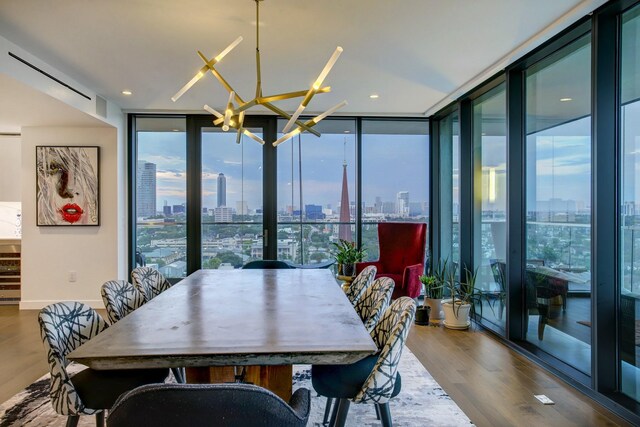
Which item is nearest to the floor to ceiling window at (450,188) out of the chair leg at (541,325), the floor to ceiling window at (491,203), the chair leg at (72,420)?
the floor to ceiling window at (491,203)

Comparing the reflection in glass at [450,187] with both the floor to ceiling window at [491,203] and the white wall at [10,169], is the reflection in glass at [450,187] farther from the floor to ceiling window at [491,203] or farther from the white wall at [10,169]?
the white wall at [10,169]

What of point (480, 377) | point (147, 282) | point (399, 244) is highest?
point (399, 244)

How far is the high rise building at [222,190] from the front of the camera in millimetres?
5512

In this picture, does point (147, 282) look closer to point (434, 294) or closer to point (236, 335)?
point (236, 335)

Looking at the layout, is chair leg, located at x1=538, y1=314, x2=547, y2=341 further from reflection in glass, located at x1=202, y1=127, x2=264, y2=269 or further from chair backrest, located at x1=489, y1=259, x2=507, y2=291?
reflection in glass, located at x1=202, y1=127, x2=264, y2=269

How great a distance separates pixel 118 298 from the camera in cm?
252

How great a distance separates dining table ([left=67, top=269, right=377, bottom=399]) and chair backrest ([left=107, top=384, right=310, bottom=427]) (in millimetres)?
505

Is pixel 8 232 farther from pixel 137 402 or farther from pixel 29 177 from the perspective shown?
pixel 137 402

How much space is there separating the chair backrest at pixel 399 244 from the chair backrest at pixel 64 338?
363 centimetres

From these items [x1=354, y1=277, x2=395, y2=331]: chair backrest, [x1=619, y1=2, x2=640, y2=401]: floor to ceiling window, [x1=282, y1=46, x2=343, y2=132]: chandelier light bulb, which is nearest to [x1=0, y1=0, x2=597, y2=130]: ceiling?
[x1=619, y1=2, x2=640, y2=401]: floor to ceiling window

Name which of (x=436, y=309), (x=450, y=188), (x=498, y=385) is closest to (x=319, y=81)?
(x=498, y=385)

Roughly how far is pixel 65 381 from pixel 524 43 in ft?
12.4

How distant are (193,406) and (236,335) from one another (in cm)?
73

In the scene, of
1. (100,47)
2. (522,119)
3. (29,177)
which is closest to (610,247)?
(522,119)
